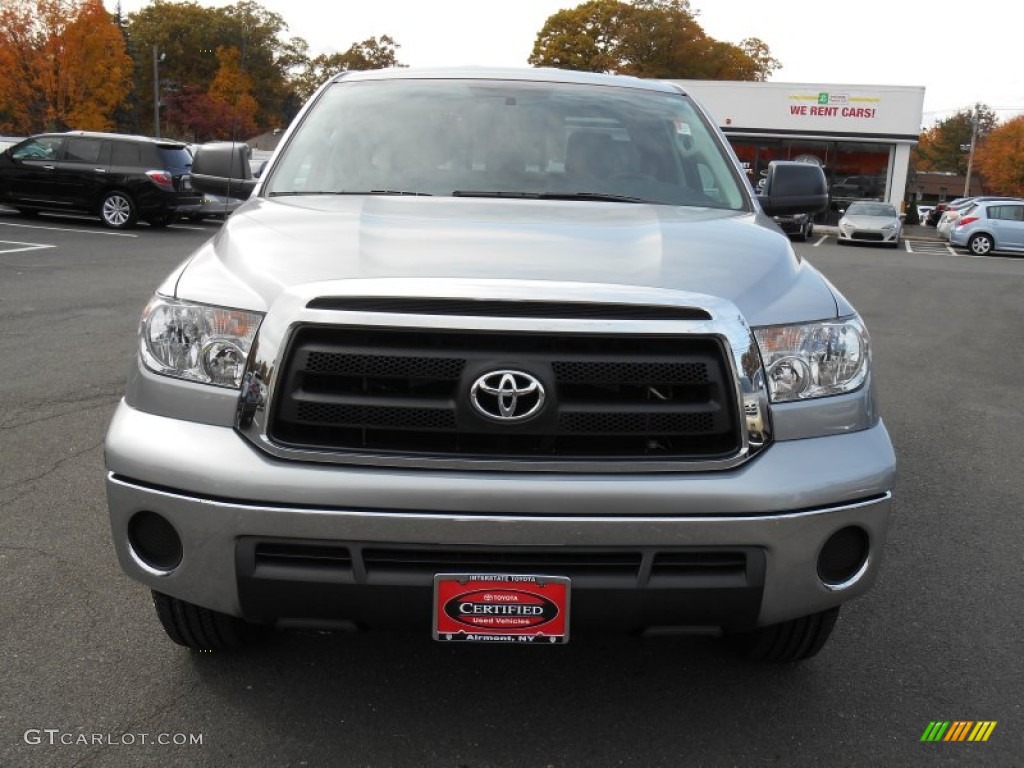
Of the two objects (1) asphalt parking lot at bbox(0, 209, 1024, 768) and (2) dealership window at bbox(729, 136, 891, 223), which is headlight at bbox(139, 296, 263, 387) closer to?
(1) asphalt parking lot at bbox(0, 209, 1024, 768)

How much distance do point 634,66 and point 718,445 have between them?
6630cm

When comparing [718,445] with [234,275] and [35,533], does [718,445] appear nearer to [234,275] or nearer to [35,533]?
[234,275]

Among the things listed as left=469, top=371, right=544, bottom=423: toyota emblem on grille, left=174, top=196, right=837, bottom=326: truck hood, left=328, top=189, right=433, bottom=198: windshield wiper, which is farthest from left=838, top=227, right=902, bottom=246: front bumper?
left=469, top=371, right=544, bottom=423: toyota emblem on grille

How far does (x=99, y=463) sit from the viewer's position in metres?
4.88

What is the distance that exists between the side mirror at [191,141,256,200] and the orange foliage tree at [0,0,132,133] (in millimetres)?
45081

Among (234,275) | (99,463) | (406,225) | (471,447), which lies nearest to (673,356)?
(471,447)

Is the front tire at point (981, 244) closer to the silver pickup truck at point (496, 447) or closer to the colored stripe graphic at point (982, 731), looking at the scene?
the colored stripe graphic at point (982, 731)

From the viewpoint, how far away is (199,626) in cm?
288

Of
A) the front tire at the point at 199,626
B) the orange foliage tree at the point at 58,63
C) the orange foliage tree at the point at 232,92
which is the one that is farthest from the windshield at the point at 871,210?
the orange foliage tree at the point at 232,92

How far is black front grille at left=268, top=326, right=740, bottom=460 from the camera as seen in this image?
2.38 m

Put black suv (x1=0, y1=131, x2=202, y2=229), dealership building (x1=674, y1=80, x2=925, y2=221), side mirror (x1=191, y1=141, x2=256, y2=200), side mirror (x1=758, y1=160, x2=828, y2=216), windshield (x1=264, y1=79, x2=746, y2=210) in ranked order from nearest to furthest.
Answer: windshield (x1=264, y1=79, x2=746, y2=210) < side mirror (x1=758, y1=160, x2=828, y2=216) < side mirror (x1=191, y1=141, x2=256, y2=200) < black suv (x1=0, y1=131, x2=202, y2=229) < dealership building (x1=674, y1=80, x2=925, y2=221)

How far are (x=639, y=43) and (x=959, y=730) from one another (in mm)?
66958

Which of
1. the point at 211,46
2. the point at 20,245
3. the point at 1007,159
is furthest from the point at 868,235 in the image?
the point at 211,46

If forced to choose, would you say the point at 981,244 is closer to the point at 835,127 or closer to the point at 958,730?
the point at 835,127
